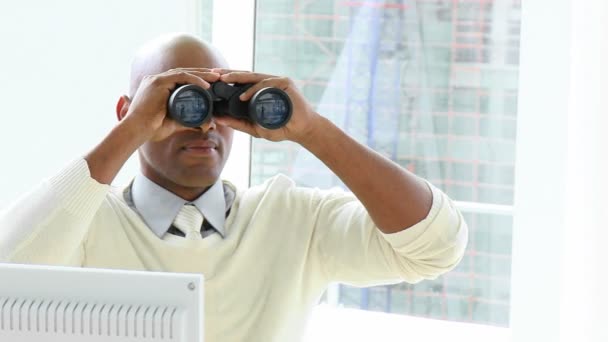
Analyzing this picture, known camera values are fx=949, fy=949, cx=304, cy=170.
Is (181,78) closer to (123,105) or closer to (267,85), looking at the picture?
(267,85)

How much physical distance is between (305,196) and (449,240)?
11.8 inches

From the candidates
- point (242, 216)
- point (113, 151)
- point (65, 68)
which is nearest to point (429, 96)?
point (65, 68)

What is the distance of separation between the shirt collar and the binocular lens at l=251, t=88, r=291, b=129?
0.24 meters

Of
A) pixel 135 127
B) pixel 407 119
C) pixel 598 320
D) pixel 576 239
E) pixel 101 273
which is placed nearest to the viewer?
pixel 101 273

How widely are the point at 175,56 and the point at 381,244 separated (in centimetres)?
51

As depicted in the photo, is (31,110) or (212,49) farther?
(31,110)

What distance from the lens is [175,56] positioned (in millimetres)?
1749

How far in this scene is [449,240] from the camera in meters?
1.61

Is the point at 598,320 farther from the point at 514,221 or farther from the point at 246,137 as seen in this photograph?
the point at 246,137

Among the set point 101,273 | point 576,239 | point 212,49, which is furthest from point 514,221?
point 101,273

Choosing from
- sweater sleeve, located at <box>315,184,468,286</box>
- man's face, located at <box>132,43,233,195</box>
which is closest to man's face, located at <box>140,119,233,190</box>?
man's face, located at <box>132,43,233,195</box>

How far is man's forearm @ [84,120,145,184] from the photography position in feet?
4.97

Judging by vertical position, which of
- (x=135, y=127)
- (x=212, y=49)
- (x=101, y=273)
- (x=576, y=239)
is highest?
(x=212, y=49)

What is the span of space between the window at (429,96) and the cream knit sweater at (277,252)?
107 centimetres
